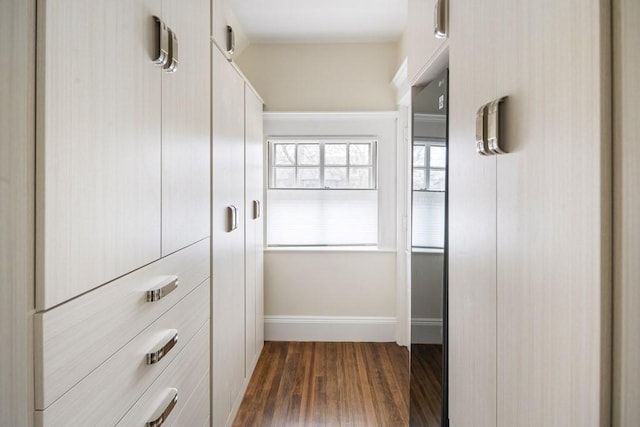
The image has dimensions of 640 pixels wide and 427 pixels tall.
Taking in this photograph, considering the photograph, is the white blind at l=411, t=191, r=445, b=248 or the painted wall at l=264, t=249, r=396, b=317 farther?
the painted wall at l=264, t=249, r=396, b=317

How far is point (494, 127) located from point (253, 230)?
2.19 metres

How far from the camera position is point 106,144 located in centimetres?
88

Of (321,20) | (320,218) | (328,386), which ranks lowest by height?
(328,386)

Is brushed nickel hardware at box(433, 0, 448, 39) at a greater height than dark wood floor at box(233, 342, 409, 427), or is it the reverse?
brushed nickel hardware at box(433, 0, 448, 39)

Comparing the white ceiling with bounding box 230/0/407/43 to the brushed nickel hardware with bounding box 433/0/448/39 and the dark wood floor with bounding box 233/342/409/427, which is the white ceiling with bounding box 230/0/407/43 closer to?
the brushed nickel hardware with bounding box 433/0/448/39

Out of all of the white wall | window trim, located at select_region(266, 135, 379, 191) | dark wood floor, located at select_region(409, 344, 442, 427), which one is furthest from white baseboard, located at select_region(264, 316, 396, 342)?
dark wood floor, located at select_region(409, 344, 442, 427)

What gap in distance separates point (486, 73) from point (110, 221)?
3.34ft

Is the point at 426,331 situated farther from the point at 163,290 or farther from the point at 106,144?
the point at 106,144

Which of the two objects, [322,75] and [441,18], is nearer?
[441,18]

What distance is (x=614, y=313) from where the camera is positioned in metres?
0.54

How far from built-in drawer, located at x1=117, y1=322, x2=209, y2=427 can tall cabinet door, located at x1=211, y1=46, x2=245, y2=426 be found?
0.14 meters

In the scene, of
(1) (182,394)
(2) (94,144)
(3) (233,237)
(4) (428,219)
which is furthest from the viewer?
(3) (233,237)

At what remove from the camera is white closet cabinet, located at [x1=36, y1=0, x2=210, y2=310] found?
0.69 metres

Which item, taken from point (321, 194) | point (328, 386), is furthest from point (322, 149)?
point (328, 386)
